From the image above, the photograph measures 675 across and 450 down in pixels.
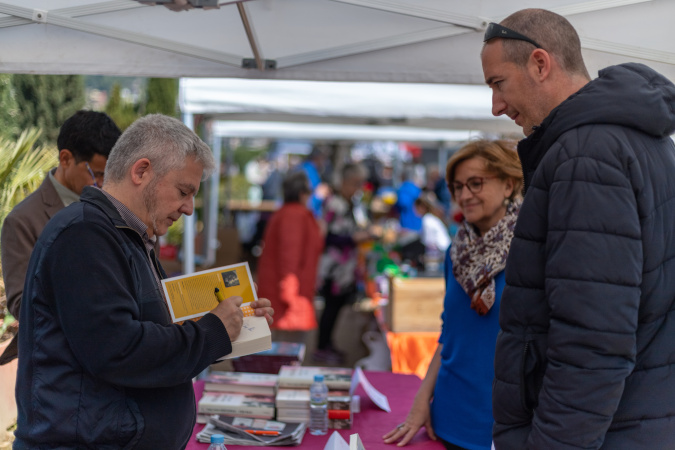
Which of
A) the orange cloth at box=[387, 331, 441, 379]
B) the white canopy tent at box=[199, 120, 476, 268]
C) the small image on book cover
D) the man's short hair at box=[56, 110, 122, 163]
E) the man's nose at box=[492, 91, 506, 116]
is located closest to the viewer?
the man's nose at box=[492, 91, 506, 116]

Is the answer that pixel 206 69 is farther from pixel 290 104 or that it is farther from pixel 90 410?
pixel 290 104

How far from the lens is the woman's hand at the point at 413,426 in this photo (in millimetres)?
2150

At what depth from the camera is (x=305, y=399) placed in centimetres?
227

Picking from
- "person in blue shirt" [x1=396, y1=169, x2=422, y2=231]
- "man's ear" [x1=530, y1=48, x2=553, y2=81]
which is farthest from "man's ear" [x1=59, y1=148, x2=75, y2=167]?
"person in blue shirt" [x1=396, y1=169, x2=422, y2=231]

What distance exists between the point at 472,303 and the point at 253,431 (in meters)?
0.85

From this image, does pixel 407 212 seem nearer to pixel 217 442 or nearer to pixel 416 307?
pixel 416 307

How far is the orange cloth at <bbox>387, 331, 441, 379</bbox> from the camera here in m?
4.12

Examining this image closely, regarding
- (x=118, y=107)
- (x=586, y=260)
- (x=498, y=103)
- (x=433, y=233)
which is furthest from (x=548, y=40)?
(x=118, y=107)

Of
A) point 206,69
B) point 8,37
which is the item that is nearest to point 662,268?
point 206,69

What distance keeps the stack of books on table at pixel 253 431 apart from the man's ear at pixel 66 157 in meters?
1.09

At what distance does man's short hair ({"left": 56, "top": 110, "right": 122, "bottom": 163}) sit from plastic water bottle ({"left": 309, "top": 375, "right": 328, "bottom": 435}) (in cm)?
117

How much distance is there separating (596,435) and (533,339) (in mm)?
211

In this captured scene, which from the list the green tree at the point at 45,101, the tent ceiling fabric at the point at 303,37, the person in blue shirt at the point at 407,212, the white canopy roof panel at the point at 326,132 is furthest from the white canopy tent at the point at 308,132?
the tent ceiling fabric at the point at 303,37

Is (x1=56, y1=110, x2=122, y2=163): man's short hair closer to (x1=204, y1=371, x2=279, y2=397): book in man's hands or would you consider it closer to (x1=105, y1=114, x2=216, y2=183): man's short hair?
(x1=105, y1=114, x2=216, y2=183): man's short hair
